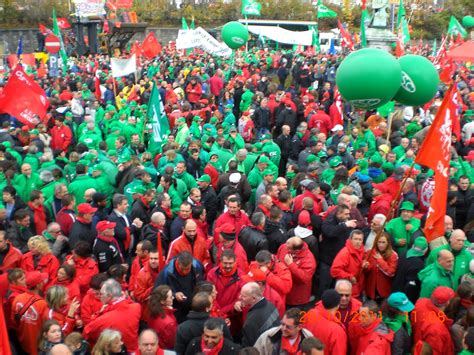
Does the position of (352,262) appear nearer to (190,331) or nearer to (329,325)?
(329,325)

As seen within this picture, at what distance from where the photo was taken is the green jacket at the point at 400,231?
21.1ft

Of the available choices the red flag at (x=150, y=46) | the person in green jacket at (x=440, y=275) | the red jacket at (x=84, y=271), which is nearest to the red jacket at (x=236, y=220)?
the red jacket at (x=84, y=271)

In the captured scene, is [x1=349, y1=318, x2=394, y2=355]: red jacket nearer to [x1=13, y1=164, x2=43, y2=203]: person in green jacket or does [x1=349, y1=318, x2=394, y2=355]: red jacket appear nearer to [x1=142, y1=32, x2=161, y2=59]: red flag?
[x1=13, y1=164, x2=43, y2=203]: person in green jacket

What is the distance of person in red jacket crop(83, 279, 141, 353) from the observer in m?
4.61

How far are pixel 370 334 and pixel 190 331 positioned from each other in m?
1.35

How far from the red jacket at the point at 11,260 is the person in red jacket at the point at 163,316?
162 centimetres

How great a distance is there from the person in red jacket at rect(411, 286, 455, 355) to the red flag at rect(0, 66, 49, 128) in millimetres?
7611

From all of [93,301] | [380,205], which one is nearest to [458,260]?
[380,205]

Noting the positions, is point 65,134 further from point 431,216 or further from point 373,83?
point 431,216

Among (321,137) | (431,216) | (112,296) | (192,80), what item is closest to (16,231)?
(112,296)

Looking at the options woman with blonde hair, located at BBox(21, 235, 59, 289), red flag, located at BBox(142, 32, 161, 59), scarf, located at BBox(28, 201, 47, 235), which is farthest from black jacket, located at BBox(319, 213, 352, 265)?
red flag, located at BBox(142, 32, 161, 59)

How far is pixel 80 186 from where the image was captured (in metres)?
7.92

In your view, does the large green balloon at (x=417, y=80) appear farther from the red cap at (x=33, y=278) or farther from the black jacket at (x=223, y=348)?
the red cap at (x=33, y=278)

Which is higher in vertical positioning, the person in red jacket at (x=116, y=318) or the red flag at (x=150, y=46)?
the red flag at (x=150, y=46)
